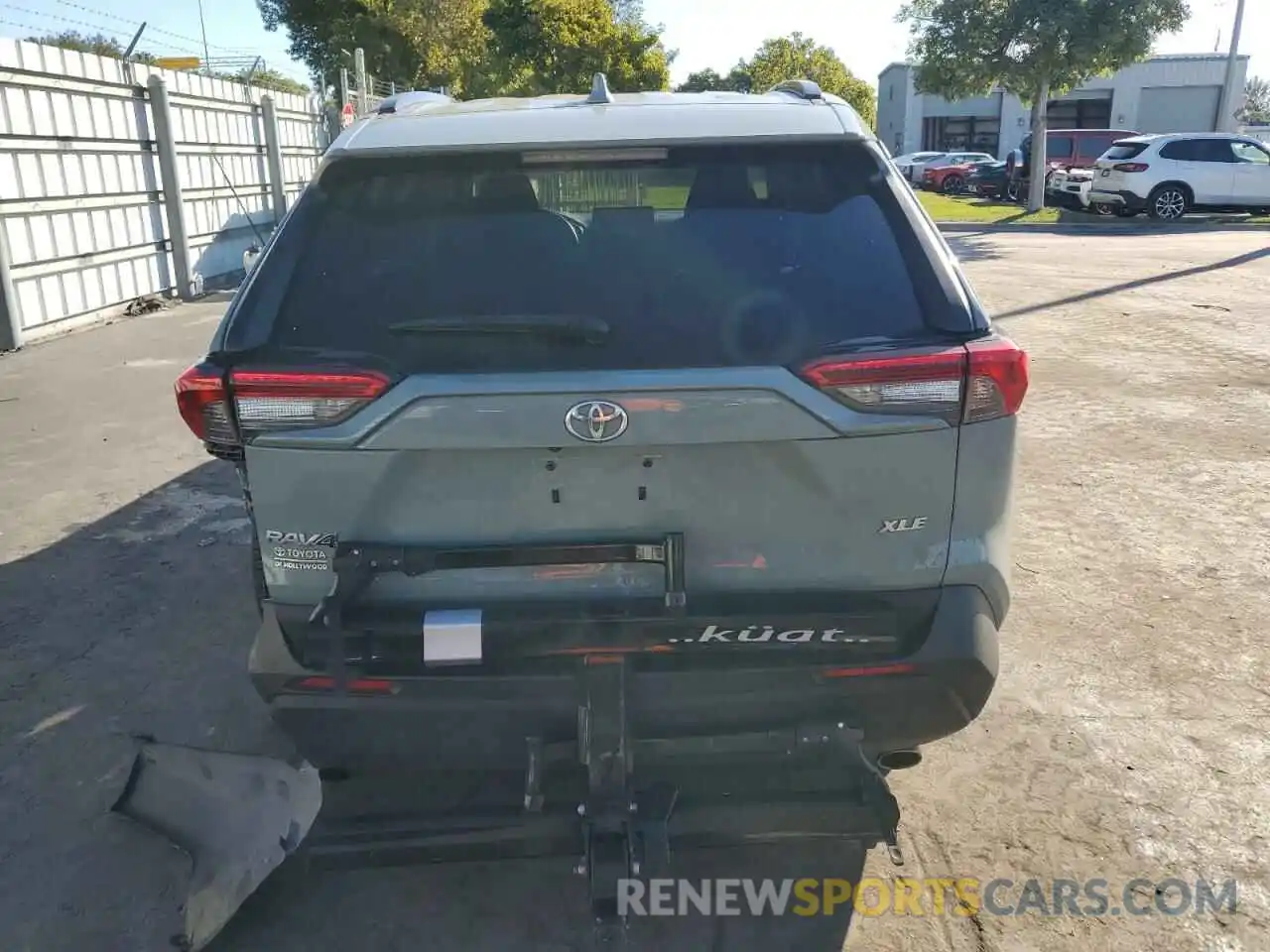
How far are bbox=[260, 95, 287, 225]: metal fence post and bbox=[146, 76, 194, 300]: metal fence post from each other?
308 cm

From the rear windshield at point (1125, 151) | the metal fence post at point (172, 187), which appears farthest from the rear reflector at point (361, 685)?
the rear windshield at point (1125, 151)

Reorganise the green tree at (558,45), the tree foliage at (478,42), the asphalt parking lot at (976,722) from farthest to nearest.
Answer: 1. the green tree at (558,45)
2. the tree foliage at (478,42)
3. the asphalt parking lot at (976,722)

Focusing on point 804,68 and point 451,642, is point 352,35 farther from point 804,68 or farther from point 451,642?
point 451,642

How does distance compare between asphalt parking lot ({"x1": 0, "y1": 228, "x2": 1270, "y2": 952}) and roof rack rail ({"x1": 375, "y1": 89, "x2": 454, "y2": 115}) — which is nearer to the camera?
asphalt parking lot ({"x1": 0, "y1": 228, "x2": 1270, "y2": 952})

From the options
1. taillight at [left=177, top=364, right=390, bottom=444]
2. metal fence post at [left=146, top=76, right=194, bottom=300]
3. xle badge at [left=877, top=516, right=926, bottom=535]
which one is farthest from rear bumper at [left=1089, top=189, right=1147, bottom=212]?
taillight at [left=177, top=364, right=390, bottom=444]

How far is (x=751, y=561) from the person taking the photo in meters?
2.45

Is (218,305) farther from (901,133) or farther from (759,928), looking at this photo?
(901,133)

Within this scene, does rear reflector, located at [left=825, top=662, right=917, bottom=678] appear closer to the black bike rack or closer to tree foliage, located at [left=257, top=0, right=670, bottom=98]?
the black bike rack

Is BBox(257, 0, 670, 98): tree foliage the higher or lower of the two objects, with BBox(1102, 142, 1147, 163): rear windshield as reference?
higher

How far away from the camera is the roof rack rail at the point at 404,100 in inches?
125

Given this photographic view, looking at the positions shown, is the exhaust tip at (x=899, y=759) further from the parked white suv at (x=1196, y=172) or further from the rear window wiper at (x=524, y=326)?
the parked white suv at (x=1196, y=172)

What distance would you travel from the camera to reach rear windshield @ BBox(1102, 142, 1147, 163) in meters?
23.3

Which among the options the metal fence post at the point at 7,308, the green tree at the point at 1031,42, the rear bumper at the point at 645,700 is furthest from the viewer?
the green tree at the point at 1031,42

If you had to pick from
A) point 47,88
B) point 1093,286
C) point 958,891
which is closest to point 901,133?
point 1093,286
